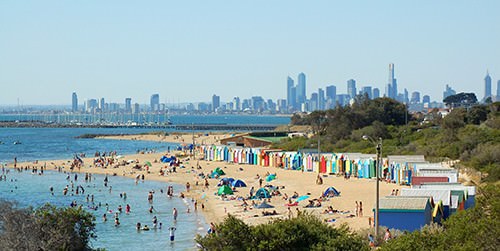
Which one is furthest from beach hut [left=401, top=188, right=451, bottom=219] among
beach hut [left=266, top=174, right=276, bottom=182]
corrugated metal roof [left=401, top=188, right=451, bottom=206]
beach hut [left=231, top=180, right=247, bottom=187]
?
beach hut [left=266, top=174, right=276, bottom=182]

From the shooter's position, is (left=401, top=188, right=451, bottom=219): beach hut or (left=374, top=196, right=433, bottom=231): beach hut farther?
(left=401, top=188, right=451, bottom=219): beach hut

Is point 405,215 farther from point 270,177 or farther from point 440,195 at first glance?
point 270,177

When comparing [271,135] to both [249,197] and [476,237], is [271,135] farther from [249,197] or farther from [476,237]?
[476,237]

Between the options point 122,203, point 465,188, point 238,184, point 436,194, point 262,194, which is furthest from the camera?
point 238,184

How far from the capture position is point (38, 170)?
183 feet

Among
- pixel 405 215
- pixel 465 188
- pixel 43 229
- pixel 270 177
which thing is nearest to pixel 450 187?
pixel 465 188


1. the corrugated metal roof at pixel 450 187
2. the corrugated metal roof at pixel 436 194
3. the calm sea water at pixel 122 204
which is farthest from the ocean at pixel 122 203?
the corrugated metal roof at pixel 450 187

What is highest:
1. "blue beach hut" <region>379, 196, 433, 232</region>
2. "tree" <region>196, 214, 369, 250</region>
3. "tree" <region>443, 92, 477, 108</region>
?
"tree" <region>443, 92, 477, 108</region>

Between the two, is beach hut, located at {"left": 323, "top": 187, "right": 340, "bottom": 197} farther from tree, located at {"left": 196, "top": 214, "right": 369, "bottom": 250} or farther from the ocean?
tree, located at {"left": 196, "top": 214, "right": 369, "bottom": 250}

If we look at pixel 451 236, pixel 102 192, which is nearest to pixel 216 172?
pixel 102 192

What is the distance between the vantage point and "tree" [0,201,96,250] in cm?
1761

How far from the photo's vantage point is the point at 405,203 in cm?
2302

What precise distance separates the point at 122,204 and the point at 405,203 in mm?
18158

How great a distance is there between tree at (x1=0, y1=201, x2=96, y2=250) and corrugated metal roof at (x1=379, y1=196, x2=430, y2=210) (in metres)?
9.27
